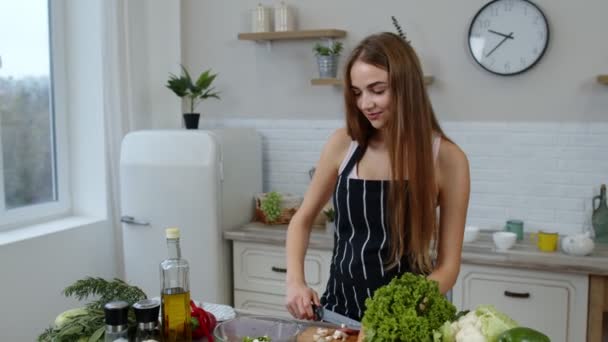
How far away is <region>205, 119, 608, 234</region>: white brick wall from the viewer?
3305 mm

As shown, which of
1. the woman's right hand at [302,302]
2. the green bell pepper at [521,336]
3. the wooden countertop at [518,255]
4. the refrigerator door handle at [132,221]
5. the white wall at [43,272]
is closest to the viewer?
the green bell pepper at [521,336]

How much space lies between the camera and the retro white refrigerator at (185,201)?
3.40 meters

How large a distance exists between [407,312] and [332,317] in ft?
2.44

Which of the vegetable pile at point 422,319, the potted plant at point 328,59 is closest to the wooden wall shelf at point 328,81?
the potted plant at point 328,59

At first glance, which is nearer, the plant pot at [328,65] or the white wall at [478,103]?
→ the white wall at [478,103]

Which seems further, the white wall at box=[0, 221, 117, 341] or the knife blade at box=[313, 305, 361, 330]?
the white wall at box=[0, 221, 117, 341]

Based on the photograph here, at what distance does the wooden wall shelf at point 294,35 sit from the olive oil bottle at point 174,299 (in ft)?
7.52

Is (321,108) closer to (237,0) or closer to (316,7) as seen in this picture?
(316,7)

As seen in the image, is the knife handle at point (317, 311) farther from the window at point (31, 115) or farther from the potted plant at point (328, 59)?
the window at point (31, 115)

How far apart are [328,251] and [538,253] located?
3.34 ft

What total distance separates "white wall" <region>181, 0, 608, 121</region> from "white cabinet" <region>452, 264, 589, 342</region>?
0.92m

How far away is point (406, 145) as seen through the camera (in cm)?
178

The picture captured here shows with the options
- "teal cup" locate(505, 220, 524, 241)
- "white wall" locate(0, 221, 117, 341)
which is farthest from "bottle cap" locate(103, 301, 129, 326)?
"teal cup" locate(505, 220, 524, 241)

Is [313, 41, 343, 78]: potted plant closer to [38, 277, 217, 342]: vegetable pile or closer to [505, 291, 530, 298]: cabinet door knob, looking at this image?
[505, 291, 530, 298]: cabinet door knob
